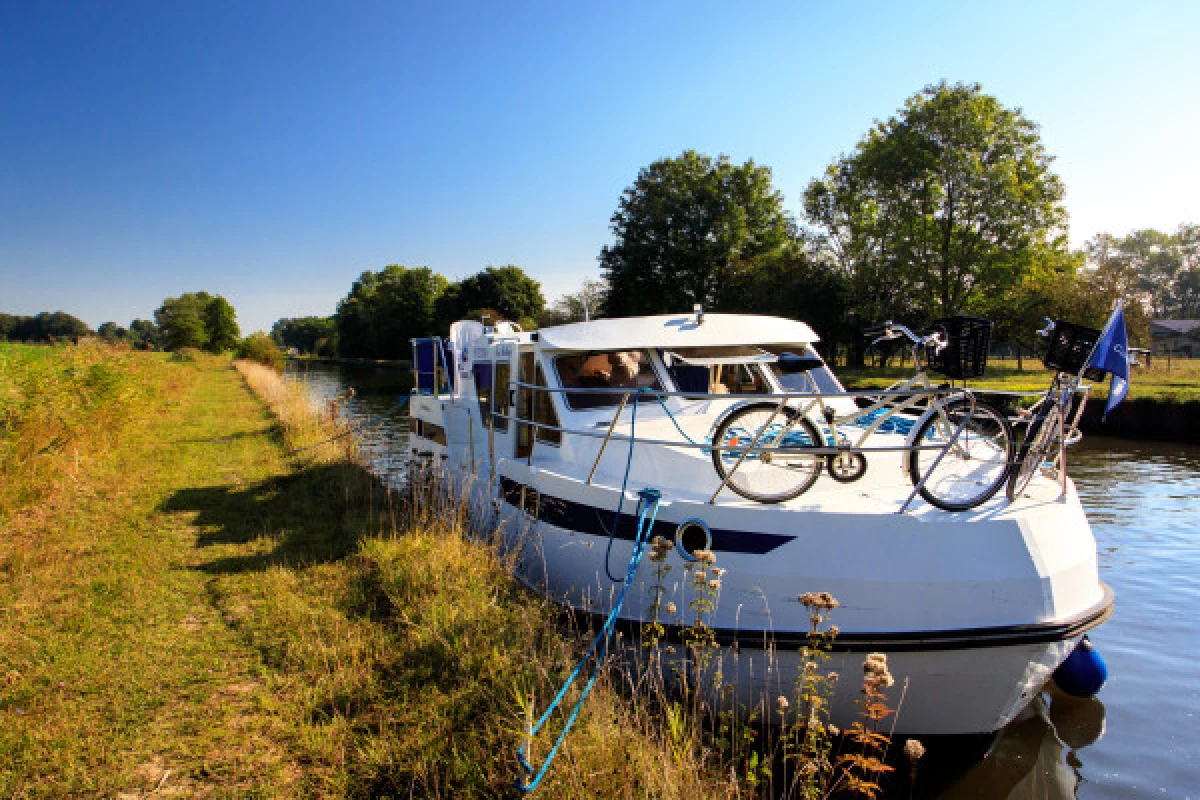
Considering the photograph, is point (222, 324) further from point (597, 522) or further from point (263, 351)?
point (597, 522)

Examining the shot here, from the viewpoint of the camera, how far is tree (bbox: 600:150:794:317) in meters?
43.2

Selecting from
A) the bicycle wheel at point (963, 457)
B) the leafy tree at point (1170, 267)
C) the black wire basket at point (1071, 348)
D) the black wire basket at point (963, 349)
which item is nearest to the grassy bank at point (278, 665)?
the bicycle wheel at point (963, 457)

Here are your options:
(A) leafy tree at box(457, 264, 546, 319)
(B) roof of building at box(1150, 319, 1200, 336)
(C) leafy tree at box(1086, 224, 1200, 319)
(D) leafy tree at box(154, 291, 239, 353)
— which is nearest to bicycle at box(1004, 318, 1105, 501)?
(A) leafy tree at box(457, 264, 546, 319)

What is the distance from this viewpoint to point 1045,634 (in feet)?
12.5

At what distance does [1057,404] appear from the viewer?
4.12 metres

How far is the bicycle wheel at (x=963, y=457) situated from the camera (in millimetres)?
4219

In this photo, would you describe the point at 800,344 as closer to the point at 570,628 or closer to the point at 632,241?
the point at 570,628

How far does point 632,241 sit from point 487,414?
3924 cm

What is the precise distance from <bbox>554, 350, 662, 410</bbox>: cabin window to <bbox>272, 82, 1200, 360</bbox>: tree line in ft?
7.62

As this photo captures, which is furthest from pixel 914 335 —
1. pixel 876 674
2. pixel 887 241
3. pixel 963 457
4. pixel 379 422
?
pixel 887 241

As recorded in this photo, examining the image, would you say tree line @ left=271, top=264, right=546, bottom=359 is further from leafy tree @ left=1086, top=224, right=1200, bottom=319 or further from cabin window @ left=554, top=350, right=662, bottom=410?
leafy tree @ left=1086, top=224, right=1200, bottom=319

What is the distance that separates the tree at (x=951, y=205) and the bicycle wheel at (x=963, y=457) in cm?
2711

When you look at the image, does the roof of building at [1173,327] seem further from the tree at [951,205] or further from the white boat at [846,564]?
the white boat at [846,564]

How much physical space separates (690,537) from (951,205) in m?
30.4
